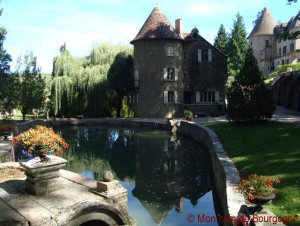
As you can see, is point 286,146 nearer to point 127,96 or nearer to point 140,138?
point 140,138

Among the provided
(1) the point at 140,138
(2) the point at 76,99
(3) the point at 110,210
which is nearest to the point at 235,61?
(2) the point at 76,99

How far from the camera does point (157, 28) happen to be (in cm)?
3350

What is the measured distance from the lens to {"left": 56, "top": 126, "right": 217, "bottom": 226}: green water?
9578mm

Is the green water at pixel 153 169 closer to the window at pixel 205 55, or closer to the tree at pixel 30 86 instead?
the tree at pixel 30 86

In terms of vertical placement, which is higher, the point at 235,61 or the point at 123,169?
the point at 235,61

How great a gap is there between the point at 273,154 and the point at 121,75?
25.0 meters

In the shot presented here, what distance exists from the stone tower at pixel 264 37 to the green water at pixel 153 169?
155 feet

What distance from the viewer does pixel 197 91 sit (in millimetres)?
35562

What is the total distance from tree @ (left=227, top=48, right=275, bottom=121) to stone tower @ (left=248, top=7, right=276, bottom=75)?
49.9m

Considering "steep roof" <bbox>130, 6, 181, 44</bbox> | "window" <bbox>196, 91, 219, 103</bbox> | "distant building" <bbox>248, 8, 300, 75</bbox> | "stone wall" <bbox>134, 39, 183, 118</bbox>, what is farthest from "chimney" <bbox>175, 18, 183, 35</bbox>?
"distant building" <bbox>248, 8, 300, 75</bbox>

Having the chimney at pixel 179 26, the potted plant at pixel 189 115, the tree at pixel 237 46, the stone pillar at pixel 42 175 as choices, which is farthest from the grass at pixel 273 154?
the tree at pixel 237 46

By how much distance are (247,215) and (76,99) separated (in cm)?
2992

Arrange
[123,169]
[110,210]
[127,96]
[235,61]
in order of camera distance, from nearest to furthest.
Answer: [110,210] → [123,169] → [127,96] → [235,61]

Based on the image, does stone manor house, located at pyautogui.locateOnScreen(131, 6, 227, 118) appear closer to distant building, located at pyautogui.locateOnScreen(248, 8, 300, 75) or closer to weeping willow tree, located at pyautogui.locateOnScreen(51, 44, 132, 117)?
weeping willow tree, located at pyautogui.locateOnScreen(51, 44, 132, 117)
